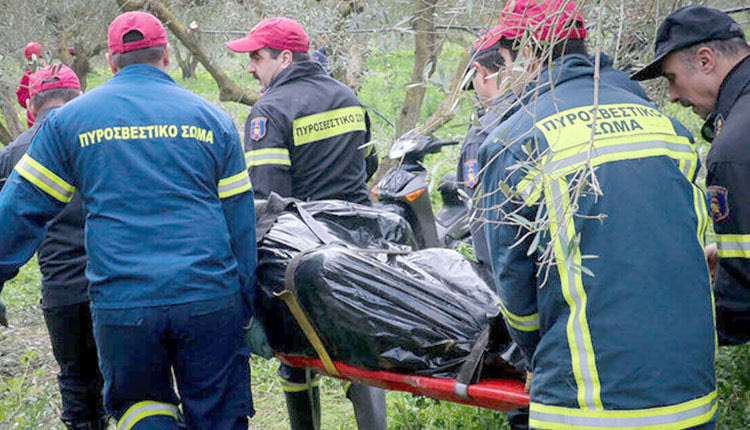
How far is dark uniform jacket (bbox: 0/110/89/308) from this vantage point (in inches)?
157

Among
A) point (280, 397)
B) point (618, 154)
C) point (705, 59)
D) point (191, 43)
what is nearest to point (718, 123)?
point (705, 59)

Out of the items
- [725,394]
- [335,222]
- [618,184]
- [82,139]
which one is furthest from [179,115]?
[725,394]

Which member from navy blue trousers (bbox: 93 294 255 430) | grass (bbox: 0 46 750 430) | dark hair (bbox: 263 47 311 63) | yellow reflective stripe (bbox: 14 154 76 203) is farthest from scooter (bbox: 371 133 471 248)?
yellow reflective stripe (bbox: 14 154 76 203)

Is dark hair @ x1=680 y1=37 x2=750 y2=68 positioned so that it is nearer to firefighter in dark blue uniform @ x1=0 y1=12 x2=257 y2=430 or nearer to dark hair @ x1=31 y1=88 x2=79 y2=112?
firefighter in dark blue uniform @ x1=0 y1=12 x2=257 y2=430

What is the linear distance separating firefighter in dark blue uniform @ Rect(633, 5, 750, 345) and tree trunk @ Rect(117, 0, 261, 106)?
4210 mm

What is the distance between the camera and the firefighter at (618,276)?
203 cm

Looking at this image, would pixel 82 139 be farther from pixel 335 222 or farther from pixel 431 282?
pixel 431 282

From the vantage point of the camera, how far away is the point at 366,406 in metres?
3.90

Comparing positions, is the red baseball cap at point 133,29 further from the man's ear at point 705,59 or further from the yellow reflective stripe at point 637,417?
the yellow reflective stripe at point 637,417

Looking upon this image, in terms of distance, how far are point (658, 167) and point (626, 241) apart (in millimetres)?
209

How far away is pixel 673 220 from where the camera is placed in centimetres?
208

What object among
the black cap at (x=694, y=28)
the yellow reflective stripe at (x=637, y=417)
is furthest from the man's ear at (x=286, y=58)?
the yellow reflective stripe at (x=637, y=417)

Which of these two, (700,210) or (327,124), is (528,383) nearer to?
(700,210)

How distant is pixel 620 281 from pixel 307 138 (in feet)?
7.21
